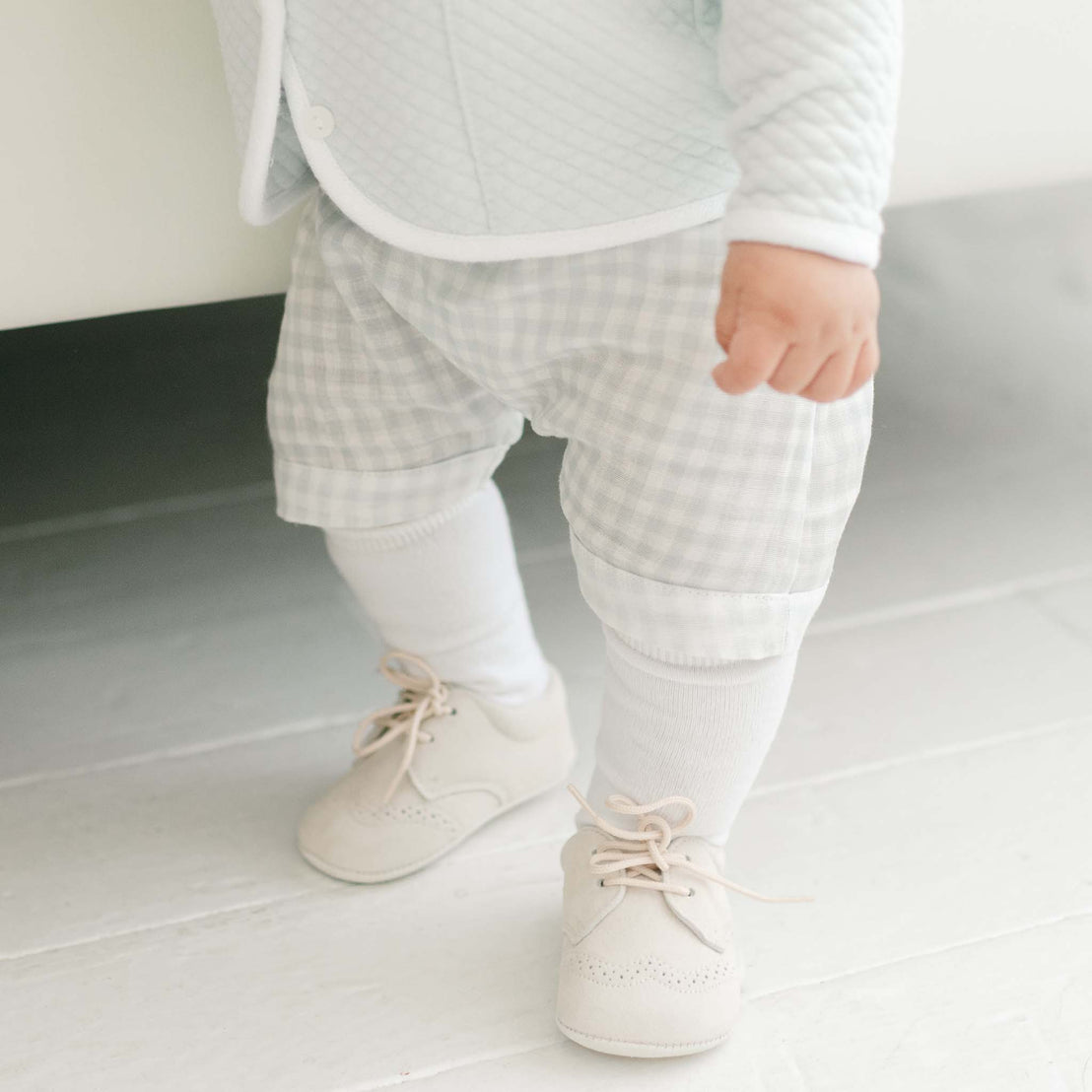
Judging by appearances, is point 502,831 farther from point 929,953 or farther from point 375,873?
point 929,953

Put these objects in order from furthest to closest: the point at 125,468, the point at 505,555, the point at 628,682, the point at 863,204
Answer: the point at 125,468, the point at 505,555, the point at 628,682, the point at 863,204

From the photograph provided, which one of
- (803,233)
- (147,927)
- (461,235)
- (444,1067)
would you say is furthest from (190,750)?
(803,233)

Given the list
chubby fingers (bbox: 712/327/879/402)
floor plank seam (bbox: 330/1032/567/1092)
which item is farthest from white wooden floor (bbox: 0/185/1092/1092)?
chubby fingers (bbox: 712/327/879/402)

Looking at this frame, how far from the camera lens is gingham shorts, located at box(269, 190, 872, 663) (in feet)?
1.64

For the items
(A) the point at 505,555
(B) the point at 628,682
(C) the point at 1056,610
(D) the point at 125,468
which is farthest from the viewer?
(D) the point at 125,468

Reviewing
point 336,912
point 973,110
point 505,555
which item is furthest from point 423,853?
point 973,110

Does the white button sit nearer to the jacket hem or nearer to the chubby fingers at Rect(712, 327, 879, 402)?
the jacket hem

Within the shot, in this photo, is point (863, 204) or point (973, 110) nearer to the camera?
point (863, 204)

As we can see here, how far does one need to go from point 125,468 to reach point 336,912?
0.61m

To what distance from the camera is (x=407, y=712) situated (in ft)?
2.28

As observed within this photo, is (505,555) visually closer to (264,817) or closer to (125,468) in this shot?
(264,817)

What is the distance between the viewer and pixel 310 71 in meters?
0.53

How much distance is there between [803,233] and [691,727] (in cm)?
23

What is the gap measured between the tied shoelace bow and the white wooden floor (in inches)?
2.2
